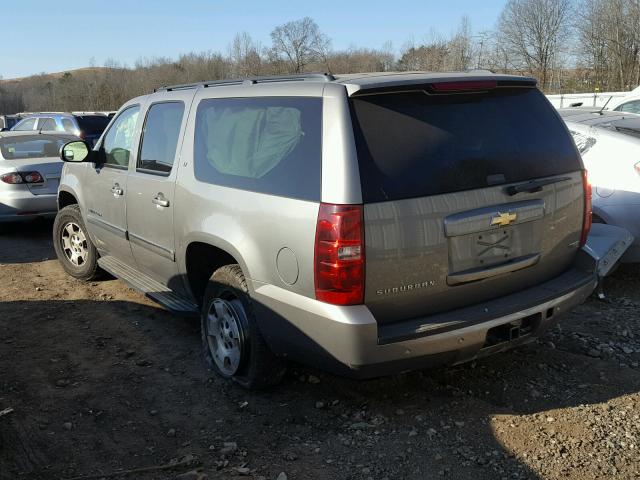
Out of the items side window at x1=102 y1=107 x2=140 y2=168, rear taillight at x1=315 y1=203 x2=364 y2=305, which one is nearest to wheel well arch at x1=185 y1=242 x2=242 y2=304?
rear taillight at x1=315 y1=203 x2=364 y2=305

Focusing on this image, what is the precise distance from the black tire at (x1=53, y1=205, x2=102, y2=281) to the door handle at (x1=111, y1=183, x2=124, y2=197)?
1016 millimetres

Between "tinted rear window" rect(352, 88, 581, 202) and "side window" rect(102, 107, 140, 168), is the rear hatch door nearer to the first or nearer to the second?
"tinted rear window" rect(352, 88, 581, 202)

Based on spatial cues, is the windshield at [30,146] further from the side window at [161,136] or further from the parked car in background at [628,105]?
the parked car in background at [628,105]

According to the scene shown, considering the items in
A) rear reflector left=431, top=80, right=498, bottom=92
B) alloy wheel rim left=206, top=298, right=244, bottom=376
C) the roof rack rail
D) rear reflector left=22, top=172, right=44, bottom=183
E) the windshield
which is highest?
the roof rack rail

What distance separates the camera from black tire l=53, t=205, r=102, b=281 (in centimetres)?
594

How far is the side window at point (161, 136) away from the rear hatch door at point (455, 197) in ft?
5.87

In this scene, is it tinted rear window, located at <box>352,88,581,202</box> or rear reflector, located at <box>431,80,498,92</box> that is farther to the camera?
rear reflector, located at <box>431,80,498,92</box>

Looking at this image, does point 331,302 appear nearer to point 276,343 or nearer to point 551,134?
point 276,343

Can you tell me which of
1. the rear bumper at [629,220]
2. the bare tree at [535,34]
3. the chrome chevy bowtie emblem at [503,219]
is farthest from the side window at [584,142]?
the bare tree at [535,34]

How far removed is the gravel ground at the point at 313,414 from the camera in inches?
119

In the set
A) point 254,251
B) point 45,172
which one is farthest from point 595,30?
point 254,251

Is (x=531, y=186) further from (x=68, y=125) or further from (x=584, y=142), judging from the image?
(x=68, y=125)

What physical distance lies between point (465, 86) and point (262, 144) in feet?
3.88

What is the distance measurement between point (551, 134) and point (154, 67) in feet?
230
